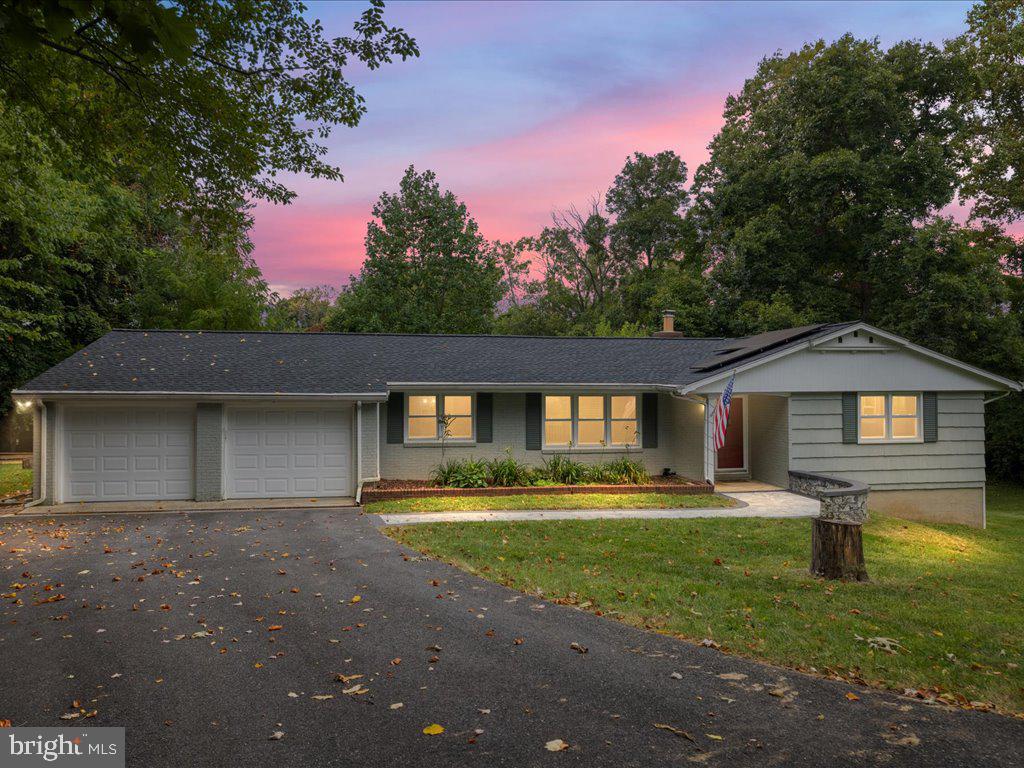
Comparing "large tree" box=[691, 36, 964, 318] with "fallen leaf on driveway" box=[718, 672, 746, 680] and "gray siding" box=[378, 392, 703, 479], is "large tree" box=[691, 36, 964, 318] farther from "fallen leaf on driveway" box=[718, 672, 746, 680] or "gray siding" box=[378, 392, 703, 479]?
"fallen leaf on driveway" box=[718, 672, 746, 680]

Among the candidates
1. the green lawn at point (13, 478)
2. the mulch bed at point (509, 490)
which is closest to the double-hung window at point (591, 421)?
the mulch bed at point (509, 490)

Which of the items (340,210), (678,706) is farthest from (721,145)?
(678,706)

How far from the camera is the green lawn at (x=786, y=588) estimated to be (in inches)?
214

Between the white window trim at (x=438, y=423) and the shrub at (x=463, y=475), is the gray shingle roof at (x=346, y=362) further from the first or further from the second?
the shrub at (x=463, y=475)

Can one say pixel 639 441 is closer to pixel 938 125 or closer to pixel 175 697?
pixel 175 697

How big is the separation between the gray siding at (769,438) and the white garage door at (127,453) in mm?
13982

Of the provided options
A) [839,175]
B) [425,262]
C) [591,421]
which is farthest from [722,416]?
[425,262]

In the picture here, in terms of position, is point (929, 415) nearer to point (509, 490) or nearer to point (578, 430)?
point (578, 430)

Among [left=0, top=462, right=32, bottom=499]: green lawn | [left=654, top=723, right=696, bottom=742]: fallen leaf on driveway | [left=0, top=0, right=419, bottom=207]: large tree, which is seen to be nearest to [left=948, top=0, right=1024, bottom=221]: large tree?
[left=0, top=0, right=419, bottom=207]: large tree

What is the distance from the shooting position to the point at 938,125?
25.5 m

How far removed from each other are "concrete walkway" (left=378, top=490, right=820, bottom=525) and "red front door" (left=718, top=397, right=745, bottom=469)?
3.58 m

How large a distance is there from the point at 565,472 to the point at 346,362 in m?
6.30

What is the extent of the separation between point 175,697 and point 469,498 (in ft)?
30.8

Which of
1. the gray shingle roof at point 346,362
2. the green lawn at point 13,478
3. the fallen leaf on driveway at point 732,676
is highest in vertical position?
the gray shingle roof at point 346,362
